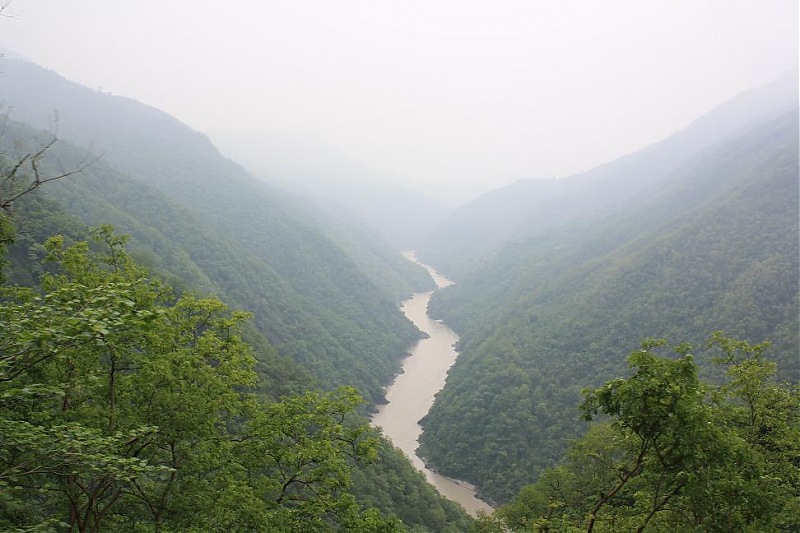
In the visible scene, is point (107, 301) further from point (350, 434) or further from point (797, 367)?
point (797, 367)

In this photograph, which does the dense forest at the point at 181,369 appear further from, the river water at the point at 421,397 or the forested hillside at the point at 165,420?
the river water at the point at 421,397

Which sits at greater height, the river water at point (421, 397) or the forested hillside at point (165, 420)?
the forested hillside at point (165, 420)

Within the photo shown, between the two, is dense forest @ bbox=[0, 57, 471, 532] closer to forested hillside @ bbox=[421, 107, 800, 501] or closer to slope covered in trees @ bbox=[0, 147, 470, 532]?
slope covered in trees @ bbox=[0, 147, 470, 532]

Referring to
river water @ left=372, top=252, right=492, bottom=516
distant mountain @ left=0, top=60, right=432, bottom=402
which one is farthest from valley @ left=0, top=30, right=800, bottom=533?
distant mountain @ left=0, top=60, right=432, bottom=402

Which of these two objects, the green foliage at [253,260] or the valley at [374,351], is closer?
the valley at [374,351]

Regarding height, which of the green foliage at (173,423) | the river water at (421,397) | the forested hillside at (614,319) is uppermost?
the green foliage at (173,423)

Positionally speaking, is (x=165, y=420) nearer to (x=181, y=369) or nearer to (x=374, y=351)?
(x=181, y=369)

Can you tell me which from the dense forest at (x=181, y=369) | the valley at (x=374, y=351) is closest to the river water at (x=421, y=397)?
the valley at (x=374, y=351)

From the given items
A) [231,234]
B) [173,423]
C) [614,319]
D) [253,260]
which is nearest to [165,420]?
[173,423]
